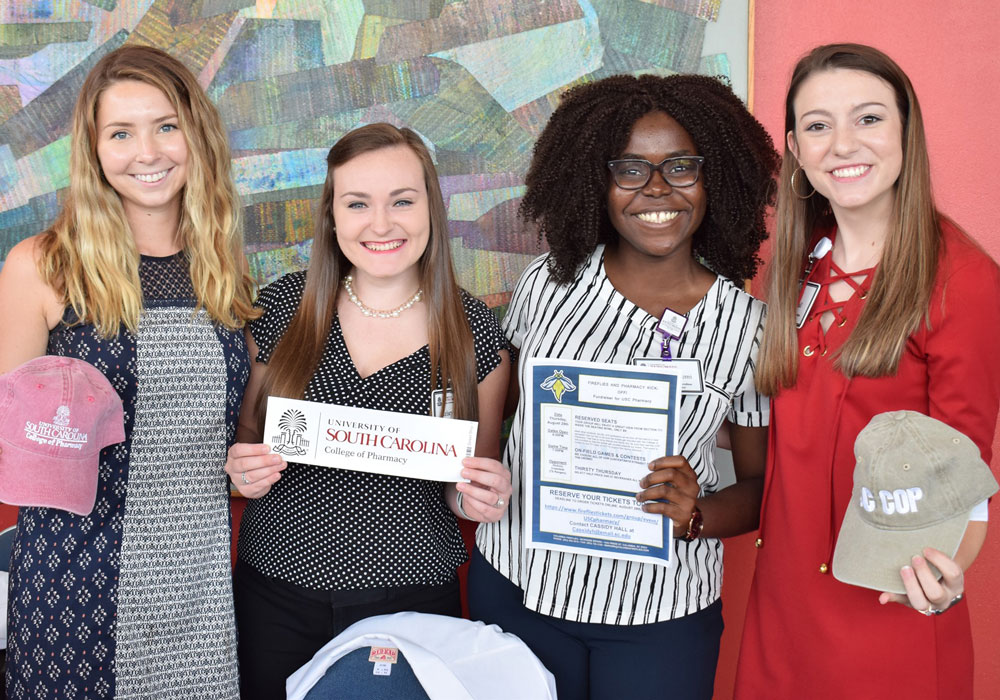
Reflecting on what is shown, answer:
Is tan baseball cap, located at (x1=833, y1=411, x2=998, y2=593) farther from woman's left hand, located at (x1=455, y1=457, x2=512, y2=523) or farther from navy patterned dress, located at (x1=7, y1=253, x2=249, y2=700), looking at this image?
navy patterned dress, located at (x1=7, y1=253, x2=249, y2=700)

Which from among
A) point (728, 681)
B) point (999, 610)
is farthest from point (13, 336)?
point (999, 610)

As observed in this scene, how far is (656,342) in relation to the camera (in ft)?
6.59

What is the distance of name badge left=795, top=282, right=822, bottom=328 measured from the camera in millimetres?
1858

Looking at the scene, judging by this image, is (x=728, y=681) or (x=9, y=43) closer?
(x=9, y=43)

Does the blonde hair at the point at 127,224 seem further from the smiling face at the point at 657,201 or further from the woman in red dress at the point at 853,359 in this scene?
the woman in red dress at the point at 853,359

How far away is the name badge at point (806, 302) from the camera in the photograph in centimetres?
186

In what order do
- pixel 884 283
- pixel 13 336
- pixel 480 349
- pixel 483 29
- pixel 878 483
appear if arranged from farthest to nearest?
1. pixel 483 29
2. pixel 480 349
3. pixel 13 336
4. pixel 884 283
5. pixel 878 483

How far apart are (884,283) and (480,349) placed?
0.95m

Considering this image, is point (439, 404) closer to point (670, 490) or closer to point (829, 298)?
point (670, 490)

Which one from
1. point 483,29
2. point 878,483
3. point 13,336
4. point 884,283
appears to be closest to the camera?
point 878,483

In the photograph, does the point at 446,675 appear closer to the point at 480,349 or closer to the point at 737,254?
the point at 480,349

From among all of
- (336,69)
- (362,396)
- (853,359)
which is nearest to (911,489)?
(853,359)

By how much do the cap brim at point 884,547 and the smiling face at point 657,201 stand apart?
78 cm

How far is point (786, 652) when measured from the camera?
1.85m
